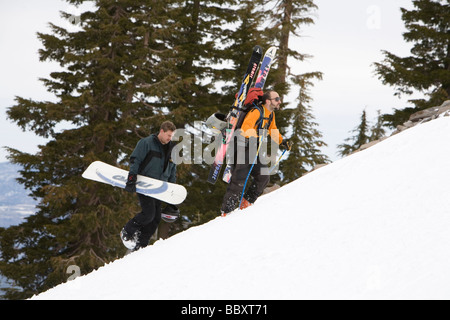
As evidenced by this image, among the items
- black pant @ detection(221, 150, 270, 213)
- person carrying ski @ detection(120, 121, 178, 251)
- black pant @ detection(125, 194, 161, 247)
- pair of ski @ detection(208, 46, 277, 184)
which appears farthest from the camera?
pair of ski @ detection(208, 46, 277, 184)

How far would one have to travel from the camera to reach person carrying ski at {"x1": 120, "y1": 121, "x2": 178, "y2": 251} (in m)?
6.70

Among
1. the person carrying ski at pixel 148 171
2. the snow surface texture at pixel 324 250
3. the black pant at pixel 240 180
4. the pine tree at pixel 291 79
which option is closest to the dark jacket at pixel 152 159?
the person carrying ski at pixel 148 171

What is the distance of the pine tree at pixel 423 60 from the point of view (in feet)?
54.3

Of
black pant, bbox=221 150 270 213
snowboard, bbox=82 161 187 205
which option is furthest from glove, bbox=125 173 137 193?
black pant, bbox=221 150 270 213

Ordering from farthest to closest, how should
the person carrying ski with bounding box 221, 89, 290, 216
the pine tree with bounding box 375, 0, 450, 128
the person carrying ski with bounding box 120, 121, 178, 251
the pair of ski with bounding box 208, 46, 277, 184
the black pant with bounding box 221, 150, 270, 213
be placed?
the pine tree with bounding box 375, 0, 450, 128 < the pair of ski with bounding box 208, 46, 277, 184 < the black pant with bounding box 221, 150, 270, 213 < the person carrying ski with bounding box 221, 89, 290, 216 < the person carrying ski with bounding box 120, 121, 178, 251

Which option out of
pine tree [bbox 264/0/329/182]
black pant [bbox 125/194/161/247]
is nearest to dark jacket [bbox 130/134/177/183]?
black pant [bbox 125/194/161/247]

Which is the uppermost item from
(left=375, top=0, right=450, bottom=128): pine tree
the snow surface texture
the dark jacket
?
(left=375, top=0, right=450, bottom=128): pine tree

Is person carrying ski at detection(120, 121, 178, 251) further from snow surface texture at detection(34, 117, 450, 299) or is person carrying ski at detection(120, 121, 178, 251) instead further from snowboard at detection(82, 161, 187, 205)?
snow surface texture at detection(34, 117, 450, 299)

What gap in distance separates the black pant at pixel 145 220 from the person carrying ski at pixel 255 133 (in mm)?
1280

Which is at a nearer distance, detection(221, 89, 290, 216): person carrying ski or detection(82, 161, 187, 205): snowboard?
detection(82, 161, 187, 205): snowboard

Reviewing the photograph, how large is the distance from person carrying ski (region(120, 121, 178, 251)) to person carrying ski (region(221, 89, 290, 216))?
1.15m

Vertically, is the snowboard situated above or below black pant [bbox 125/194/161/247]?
above

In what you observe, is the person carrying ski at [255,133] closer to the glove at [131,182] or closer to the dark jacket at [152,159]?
the dark jacket at [152,159]

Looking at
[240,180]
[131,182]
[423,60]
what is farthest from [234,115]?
[423,60]
